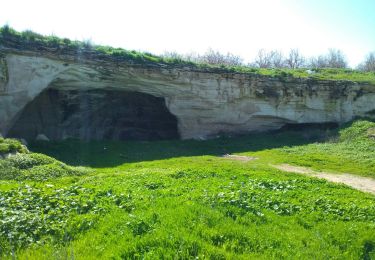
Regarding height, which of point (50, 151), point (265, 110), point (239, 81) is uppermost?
point (239, 81)

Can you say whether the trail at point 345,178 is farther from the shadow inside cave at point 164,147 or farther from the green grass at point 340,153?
the shadow inside cave at point 164,147

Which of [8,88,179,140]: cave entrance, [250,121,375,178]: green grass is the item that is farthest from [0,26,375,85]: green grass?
[250,121,375,178]: green grass

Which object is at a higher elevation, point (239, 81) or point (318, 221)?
point (239, 81)

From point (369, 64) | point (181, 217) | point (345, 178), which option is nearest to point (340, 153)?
point (345, 178)

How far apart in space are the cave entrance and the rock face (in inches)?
1.9

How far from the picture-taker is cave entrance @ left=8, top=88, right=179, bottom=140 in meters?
18.9

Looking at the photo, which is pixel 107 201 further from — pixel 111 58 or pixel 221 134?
pixel 221 134

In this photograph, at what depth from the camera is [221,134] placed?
21.8 meters

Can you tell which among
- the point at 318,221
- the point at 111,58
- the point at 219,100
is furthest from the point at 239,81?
the point at 318,221

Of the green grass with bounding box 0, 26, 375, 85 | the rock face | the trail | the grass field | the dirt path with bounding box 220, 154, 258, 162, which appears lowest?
the dirt path with bounding box 220, 154, 258, 162

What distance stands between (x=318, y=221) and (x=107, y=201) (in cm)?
366

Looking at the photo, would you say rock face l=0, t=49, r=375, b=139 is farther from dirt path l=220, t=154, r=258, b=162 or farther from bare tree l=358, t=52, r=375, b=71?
bare tree l=358, t=52, r=375, b=71

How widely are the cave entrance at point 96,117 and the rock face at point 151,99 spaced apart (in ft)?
0.15

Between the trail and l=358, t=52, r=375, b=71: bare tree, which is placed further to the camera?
l=358, t=52, r=375, b=71: bare tree
